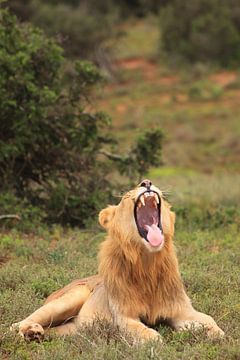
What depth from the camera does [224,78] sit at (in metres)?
34.3

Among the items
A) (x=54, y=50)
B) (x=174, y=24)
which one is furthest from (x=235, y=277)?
(x=174, y=24)

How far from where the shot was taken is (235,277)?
715 cm

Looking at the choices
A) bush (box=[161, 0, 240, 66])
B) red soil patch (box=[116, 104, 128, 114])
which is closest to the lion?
red soil patch (box=[116, 104, 128, 114])

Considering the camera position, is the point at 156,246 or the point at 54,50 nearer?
the point at 156,246

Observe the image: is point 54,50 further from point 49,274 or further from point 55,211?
point 49,274

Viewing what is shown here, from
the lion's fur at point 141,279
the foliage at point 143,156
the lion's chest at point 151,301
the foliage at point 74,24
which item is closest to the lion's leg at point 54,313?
the lion's fur at point 141,279

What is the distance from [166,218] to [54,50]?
21.4 ft

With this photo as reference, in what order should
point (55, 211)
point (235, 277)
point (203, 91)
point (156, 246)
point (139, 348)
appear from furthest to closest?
1. point (203, 91)
2. point (55, 211)
3. point (235, 277)
4. point (156, 246)
5. point (139, 348)

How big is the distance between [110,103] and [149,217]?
26.3 metres

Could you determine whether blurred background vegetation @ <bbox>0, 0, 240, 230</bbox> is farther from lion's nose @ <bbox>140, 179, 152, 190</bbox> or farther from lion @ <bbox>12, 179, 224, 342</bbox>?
lion's nose @ <bbox>140, 179, 152, 190</bbox>

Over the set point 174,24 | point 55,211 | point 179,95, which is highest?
point 174,24

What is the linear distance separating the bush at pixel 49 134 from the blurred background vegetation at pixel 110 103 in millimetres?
16

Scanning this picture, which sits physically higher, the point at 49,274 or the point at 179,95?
the point at 179,95

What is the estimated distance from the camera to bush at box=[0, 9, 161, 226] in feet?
36.3
